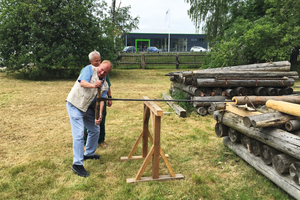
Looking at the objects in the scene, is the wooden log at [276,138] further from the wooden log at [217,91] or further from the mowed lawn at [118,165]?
the wooden log at [217,91]

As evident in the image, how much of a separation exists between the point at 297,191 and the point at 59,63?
40.2ft

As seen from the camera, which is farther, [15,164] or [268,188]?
[15,164]

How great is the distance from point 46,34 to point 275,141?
12.7m

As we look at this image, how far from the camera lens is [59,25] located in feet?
44.0

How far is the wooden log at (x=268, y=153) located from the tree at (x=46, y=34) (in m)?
11.5

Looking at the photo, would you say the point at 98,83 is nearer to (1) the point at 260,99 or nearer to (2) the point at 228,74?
(1) the point at 260,99

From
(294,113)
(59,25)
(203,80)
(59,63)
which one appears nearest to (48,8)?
(59,25)

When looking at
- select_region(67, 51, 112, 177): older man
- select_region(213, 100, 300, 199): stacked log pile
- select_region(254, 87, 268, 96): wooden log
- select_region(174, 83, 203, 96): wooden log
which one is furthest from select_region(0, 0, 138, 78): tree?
select_region(213, 100, 300, 199): stacked log pile

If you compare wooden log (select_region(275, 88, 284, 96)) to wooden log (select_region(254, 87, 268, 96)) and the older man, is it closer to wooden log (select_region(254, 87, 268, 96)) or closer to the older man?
wooden log (select_region(254, 87, 268, 96))

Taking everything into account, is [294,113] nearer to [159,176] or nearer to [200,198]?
[200,198]

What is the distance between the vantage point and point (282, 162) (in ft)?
9.82

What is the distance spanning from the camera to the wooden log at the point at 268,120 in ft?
9.94

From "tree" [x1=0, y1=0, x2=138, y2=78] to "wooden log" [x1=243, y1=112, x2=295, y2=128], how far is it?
38.1 feet

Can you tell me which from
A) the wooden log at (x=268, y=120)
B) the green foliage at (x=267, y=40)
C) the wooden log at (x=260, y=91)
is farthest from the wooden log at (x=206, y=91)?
the green foliage at (x=267, y=40)
